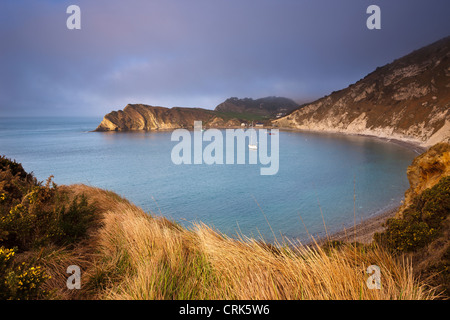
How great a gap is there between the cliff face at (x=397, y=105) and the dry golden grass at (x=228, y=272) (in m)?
56.8

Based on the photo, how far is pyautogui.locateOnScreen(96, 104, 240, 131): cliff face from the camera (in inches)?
5002

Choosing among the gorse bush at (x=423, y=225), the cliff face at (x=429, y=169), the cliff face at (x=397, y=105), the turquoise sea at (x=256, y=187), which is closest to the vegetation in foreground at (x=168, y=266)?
the gorse bush at (x=423, y=225)

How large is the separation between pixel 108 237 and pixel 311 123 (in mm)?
113208

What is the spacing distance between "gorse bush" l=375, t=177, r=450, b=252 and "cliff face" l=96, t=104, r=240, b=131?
13571 centimetres

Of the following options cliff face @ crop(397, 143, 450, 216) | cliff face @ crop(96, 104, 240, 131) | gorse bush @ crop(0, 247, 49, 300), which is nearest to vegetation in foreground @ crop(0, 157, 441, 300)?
gorse bush @ crop(0, 247, 49, 300)

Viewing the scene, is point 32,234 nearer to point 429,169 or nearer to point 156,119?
point 429,169

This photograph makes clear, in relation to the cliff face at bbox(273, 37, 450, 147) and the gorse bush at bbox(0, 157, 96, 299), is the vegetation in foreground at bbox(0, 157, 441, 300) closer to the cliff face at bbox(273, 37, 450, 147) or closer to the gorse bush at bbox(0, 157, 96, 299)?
the gorse bush at bbox(0, 157, 96, 299)

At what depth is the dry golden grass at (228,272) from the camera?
2.07 metres

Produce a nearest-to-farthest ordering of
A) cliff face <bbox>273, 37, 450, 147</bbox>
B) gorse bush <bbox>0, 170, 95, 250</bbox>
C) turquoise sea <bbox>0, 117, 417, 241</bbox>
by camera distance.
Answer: gorse bush <bbox>0, 170, 95, 250</bbox>
turquoise sea <bbox>0, 117, 417, 241</bbox>
cliff face <bbox>273, 37, 450, 147</bbox>

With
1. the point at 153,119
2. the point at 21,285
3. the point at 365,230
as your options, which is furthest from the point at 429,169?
the point at 153,119

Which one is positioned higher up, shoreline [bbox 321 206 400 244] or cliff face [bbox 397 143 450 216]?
cliff face [bbox 397 143 450 216]

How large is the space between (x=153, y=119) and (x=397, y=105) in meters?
112

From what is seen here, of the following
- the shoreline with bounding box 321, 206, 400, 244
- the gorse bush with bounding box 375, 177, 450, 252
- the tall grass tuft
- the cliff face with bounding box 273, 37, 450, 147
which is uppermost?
the cliff face with bounding box 273, 37, 450, 147

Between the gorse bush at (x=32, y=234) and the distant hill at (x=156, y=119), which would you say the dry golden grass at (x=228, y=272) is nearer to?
the gorse bush at (x=32, y=234)
